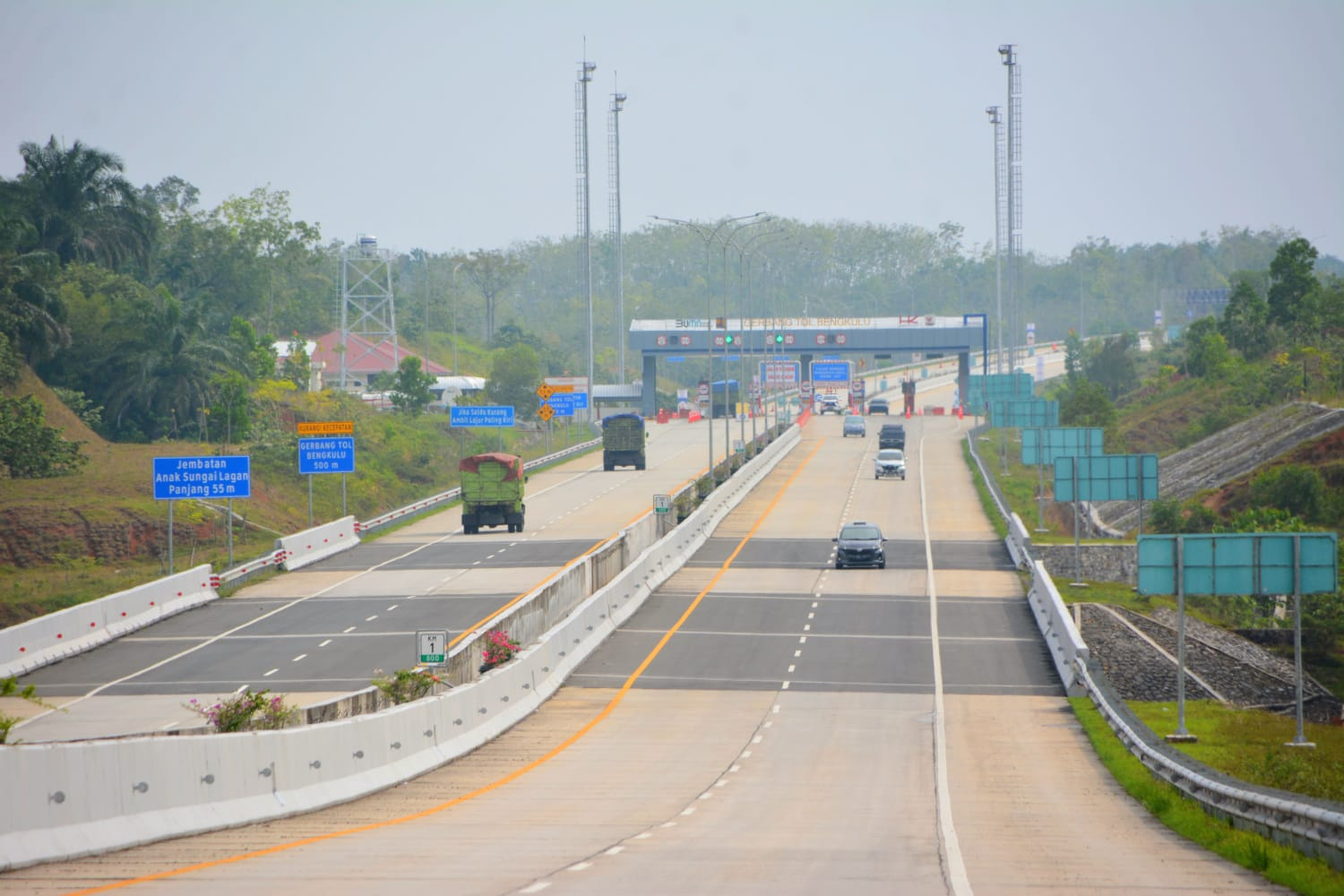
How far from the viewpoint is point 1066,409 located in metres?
96.6

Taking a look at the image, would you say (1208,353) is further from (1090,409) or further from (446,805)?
(446,805)

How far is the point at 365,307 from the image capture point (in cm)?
10906

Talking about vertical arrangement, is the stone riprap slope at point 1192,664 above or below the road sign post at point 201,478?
below

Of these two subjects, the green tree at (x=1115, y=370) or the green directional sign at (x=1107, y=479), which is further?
the green tree at (x=1115, y=370)

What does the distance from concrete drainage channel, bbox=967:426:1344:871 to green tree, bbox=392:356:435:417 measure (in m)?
68.5

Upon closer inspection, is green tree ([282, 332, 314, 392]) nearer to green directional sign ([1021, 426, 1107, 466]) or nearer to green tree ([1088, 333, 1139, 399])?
green directional sign ([1021, 426, 1107, 466])

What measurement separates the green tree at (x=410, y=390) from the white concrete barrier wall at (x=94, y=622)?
58283 millimetres

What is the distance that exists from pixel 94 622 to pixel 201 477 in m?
→ 12.1

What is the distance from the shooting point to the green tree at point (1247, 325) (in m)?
102

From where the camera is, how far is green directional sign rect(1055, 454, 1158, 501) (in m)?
45.8

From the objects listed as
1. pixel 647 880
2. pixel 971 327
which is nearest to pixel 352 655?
pixel 647 880

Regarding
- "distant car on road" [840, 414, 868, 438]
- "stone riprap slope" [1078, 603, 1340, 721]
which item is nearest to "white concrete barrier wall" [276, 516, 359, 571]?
"stone riprap slope" [1078, 603, 1340, 721]

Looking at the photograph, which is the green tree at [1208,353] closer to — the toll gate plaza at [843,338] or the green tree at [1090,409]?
the green tree at [1090,409]

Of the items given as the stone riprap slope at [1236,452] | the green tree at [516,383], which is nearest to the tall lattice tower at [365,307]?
the green tree at [516,383]
